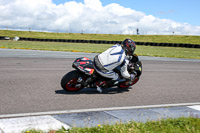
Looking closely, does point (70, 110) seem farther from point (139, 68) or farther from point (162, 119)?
point (139, 68)

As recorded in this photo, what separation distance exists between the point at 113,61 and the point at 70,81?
1.17m

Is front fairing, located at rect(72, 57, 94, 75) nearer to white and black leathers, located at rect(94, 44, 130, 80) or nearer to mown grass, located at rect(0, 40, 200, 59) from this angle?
white and black leathers, located at rect(94, 44, 130, 80)

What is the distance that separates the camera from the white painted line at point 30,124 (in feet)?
12.5

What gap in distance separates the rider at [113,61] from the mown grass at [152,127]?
2.51m

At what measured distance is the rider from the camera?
6.58 meters

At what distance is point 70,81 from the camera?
259 inches

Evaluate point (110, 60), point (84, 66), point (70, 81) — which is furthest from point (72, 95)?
point (110, 60)

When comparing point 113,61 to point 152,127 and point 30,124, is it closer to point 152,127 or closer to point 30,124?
point 152,127

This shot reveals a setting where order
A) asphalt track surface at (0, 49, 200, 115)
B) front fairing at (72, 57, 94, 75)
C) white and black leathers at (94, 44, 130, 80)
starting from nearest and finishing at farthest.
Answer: asphalt track surface at (0, 49, 200, 115), front fairing at (72, 57, 94, 75), white and black leathers at (94, 44, 130, 80)

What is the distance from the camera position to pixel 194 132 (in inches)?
156

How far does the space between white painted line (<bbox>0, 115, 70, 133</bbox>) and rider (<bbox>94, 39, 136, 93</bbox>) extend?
2490 mm

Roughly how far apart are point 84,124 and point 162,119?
1313 millimetres

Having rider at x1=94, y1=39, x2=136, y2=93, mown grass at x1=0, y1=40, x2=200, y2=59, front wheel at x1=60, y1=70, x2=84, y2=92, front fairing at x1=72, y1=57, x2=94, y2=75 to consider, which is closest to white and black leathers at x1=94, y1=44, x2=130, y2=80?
rider at x1=94, y1=39, x2=136, y2=93

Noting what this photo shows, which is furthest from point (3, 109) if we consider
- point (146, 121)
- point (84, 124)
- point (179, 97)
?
point (179, 97)
